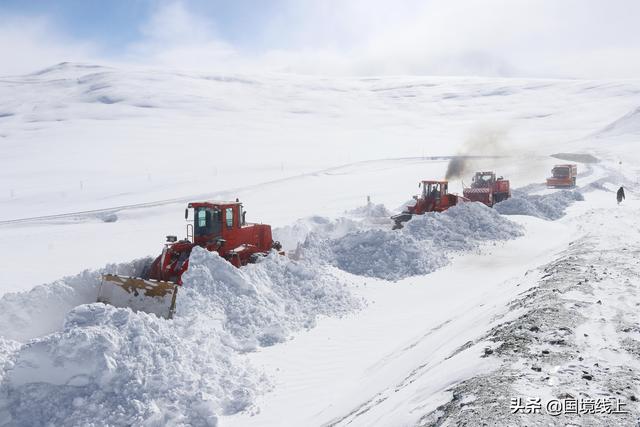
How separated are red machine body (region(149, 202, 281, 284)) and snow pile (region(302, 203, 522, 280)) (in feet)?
7.88

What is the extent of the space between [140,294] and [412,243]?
28.1 feet

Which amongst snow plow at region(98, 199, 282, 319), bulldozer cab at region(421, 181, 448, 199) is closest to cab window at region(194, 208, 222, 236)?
snow plow at region(98, 199, 282, 319)

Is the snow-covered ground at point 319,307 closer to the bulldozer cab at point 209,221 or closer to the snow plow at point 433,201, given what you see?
the snow plow at point 433,201

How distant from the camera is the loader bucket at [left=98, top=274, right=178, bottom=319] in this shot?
977 cm

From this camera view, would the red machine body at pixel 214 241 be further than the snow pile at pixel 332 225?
No

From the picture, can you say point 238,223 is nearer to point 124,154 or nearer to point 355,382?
point 355,382

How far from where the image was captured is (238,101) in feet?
299

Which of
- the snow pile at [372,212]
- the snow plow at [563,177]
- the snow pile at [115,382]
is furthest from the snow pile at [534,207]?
the snow pile at [115,382]

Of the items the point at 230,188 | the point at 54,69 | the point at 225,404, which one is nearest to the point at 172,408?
the point at 225,404

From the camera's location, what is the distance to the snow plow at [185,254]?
9.90 metres

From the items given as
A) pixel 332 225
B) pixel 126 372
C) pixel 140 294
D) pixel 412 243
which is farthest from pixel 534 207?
pixel 126 372

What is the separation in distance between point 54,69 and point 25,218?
353ft

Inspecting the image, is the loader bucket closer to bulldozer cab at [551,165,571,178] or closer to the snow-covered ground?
the snow-covered ground

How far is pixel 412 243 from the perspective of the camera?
15633 millimetres
